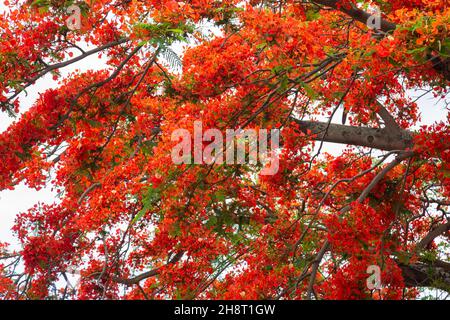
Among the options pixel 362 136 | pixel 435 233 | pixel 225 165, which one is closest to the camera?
pixel 225 165

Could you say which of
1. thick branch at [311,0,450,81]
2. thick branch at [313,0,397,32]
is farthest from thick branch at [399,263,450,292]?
thick branch at [313,0,397,32]

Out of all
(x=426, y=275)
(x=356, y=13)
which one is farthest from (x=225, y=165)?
(x=426, y=275)

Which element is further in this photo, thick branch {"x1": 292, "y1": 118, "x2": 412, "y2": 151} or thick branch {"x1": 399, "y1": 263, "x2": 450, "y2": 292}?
thick branch {"x1": 292, "y1": 118, "x2": 412, "y2": 151}

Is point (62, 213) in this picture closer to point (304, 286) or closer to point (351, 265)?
point (304, 286)

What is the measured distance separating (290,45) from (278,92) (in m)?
0.53

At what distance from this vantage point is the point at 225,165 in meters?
5.89

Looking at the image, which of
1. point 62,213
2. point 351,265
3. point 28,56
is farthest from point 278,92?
point 62,213

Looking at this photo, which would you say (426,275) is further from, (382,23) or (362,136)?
(382,23)

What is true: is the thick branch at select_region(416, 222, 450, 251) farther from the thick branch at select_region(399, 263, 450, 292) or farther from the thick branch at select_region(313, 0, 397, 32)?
the thick branch at select_region(313, 0, 397, 32)

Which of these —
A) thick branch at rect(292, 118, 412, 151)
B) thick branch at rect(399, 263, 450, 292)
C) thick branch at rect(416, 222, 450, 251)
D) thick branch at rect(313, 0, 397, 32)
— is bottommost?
thick branch at rect(399, 263, 450, 292)

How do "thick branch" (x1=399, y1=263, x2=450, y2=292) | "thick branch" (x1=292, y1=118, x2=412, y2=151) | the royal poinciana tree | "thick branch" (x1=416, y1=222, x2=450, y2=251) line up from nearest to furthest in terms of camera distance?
the royal poinciana tree
"thick branch" (x1=416, y1=222, x2=450, y2=251)
"thick branch" (x1=399, y1=263, x2=450, y2=292)
"thick branch" (x1=292, y1=118, x2=412, y2=151)

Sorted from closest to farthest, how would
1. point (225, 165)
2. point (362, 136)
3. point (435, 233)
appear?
point (225, 165)
point (435, 233)
point (362, 136)

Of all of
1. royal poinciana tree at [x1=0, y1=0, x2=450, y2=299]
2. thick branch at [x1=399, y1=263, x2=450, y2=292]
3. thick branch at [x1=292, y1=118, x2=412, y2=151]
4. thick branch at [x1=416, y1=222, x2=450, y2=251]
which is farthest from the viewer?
thick branch at [x1=292, y1=118, x2=412, y2=151]

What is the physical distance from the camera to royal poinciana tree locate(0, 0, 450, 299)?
5.61m
